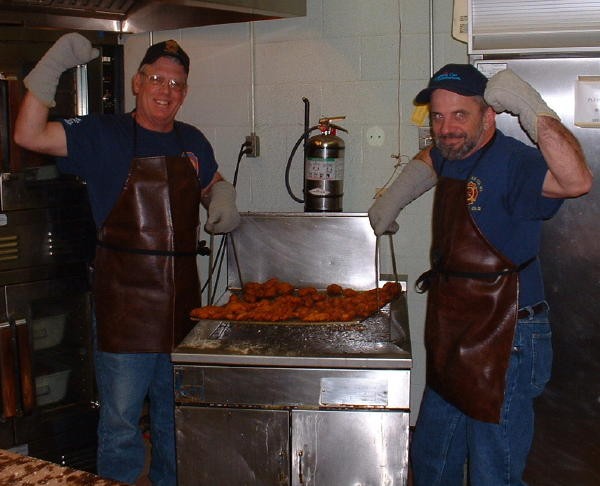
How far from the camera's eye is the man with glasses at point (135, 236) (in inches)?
98.1

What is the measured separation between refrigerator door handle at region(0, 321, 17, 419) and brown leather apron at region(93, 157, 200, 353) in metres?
0.66

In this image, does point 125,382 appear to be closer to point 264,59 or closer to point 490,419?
point 490,419

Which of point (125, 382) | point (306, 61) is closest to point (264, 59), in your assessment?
point (306, 61)

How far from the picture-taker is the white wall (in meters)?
3.28

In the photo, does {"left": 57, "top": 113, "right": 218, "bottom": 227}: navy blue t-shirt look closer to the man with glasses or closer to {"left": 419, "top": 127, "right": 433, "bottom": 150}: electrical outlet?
→ the man with glasses

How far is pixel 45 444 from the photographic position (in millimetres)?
3176

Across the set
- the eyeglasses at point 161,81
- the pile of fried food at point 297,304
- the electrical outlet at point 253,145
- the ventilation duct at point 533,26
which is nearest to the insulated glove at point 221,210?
the pile of fried food at point 297,304

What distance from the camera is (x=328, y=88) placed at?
11.2ft

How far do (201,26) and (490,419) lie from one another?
7.63 ft

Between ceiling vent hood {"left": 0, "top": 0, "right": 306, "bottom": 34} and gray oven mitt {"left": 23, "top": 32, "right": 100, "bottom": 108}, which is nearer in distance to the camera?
gray oven mitt {"left": 23, "top": 32, "right": 100, "bottom": 108}

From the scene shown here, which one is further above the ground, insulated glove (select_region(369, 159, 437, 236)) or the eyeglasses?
the eyeglasses

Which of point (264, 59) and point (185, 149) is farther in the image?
point (264, 59)

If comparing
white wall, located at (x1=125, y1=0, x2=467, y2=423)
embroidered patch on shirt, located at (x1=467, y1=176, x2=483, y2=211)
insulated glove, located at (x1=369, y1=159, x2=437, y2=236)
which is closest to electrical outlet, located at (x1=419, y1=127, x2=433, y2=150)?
white wall, located at (x1=125, y1=0, x2=467, y2=423)

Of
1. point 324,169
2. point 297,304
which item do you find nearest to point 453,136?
point 297,304
